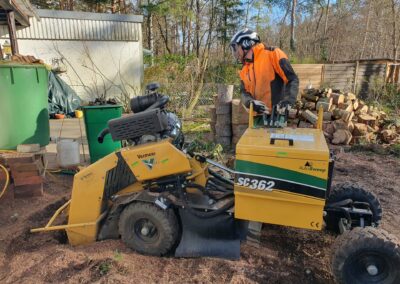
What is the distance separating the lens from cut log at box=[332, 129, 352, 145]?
273 inches

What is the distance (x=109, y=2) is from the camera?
17516 mm

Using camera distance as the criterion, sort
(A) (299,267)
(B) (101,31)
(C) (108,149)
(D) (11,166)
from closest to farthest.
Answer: (A) (299,267)
(D) (11,166)
(C) (108,149)
(B) (101,31)

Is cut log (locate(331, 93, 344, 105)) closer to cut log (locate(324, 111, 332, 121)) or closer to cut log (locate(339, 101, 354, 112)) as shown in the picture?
cut log (locate(339, 101, 354, 112))

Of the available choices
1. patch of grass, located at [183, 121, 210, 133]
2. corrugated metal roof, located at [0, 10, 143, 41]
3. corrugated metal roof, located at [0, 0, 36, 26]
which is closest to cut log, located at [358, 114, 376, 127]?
patch of grass, located at [183, 121, 210, 133]

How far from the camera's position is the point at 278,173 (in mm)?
2385

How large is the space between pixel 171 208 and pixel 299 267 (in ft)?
3.68

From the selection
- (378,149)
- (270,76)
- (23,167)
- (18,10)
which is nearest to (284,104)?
(270,76)

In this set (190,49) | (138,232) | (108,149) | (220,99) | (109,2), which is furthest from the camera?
(190,49)

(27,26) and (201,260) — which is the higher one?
(27,26)

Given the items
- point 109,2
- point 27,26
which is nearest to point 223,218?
point 27,26

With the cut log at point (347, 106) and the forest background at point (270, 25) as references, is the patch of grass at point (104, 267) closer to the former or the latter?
the cut log at point (347, 106)

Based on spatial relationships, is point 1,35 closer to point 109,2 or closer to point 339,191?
point 109,2

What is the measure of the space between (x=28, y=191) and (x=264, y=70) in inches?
A: 121

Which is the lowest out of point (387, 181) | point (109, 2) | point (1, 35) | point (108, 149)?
point (387, 181)
